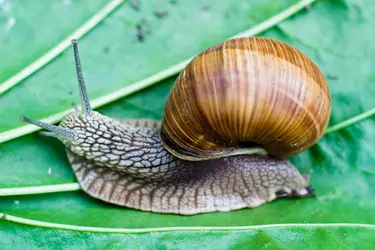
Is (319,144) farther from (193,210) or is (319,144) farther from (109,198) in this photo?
(109,198)

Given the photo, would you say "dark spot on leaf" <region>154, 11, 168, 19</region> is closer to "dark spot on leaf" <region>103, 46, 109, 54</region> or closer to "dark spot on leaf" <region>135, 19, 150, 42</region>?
"dark spot on leaf" <region>135, 19, 150, 42</region>

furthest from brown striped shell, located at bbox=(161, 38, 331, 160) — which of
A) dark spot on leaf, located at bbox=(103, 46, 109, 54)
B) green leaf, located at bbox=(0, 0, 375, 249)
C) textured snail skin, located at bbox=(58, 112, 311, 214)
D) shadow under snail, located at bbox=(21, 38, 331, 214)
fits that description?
dark spot on leaf, located at bbox=(103, 46, 109, 54)

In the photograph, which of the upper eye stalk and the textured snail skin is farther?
the textured snail skin

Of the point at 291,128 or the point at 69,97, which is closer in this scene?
the point at 291,128


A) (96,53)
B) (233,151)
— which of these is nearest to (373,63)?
(233,151)

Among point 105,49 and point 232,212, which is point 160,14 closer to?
point 105,49

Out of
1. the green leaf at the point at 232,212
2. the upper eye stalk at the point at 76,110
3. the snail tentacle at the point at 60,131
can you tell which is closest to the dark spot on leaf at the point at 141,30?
the green leaf at the point at 232,212

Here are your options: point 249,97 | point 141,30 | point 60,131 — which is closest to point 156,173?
point 60,131
